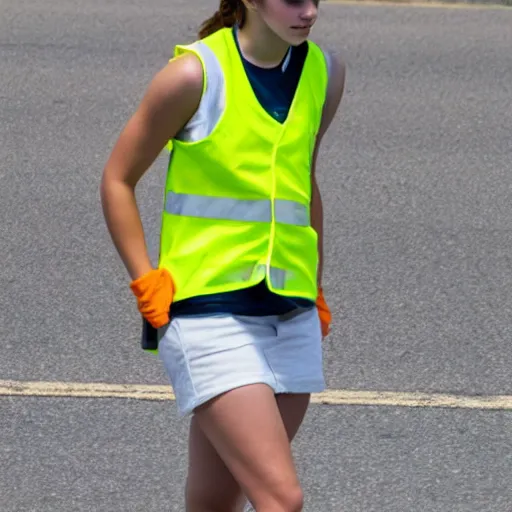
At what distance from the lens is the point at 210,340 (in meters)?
3.13

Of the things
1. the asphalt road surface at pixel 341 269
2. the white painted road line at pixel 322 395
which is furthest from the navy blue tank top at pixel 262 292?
the white painted road line at pixel 322 395

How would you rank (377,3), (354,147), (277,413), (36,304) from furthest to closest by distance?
(377,3), (354,147), (36,304), (277,413)

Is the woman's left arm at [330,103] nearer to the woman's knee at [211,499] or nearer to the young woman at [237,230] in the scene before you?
the young woman at [237,230]

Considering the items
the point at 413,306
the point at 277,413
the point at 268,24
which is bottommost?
the point at 413,306

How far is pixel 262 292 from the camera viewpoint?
3170 mm

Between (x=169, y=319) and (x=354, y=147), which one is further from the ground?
(x=169, y=319)

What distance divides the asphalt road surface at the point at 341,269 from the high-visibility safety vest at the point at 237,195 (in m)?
1.50

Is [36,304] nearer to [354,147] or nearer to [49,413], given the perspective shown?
[49,413]

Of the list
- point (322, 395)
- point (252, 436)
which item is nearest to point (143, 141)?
point (252, 436)

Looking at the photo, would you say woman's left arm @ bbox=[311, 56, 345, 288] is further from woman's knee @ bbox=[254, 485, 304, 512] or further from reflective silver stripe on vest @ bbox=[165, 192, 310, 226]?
woman's knee @ bbox=[254, 485, 304, 512]

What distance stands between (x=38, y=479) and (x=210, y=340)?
1.67 metres

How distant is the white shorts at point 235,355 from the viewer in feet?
10.2

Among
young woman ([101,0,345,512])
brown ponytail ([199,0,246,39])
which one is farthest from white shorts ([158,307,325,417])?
brown ponytail ([199,0,246,39])

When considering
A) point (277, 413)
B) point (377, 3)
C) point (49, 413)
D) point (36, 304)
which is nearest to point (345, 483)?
point (49, 413)
